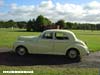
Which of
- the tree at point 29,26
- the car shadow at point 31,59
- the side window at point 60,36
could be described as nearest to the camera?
the car shadow at point 31,59

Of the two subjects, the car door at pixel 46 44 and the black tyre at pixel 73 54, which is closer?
the black tyre at pixel 73 54

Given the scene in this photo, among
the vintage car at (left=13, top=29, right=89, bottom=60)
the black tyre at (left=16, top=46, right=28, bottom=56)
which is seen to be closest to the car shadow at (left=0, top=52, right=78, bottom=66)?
the black tyre at (left=16, top=46, right=28, bottom=56)

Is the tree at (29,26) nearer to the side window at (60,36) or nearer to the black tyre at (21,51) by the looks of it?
the black tyre at (21,51)

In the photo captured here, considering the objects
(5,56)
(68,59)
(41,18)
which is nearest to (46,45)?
(68,59)

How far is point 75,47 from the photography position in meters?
15.6

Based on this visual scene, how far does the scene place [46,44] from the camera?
15914 millimetres

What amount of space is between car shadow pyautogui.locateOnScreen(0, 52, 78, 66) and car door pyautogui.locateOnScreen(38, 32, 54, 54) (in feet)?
1.38

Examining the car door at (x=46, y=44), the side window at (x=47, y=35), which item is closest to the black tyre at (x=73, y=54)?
the car door at (x=46, y=44)

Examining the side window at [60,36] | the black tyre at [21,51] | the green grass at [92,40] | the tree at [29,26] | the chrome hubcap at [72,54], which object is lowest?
the green grass at [92,40]

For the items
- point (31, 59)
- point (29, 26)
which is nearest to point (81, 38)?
point (31, 59)

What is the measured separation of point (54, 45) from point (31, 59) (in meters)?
1.63

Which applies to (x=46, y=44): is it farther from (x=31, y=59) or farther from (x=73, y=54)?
(x=73, y=54)

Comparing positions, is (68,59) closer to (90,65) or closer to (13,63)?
(90,65)

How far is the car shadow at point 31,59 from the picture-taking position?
13.9 meters
